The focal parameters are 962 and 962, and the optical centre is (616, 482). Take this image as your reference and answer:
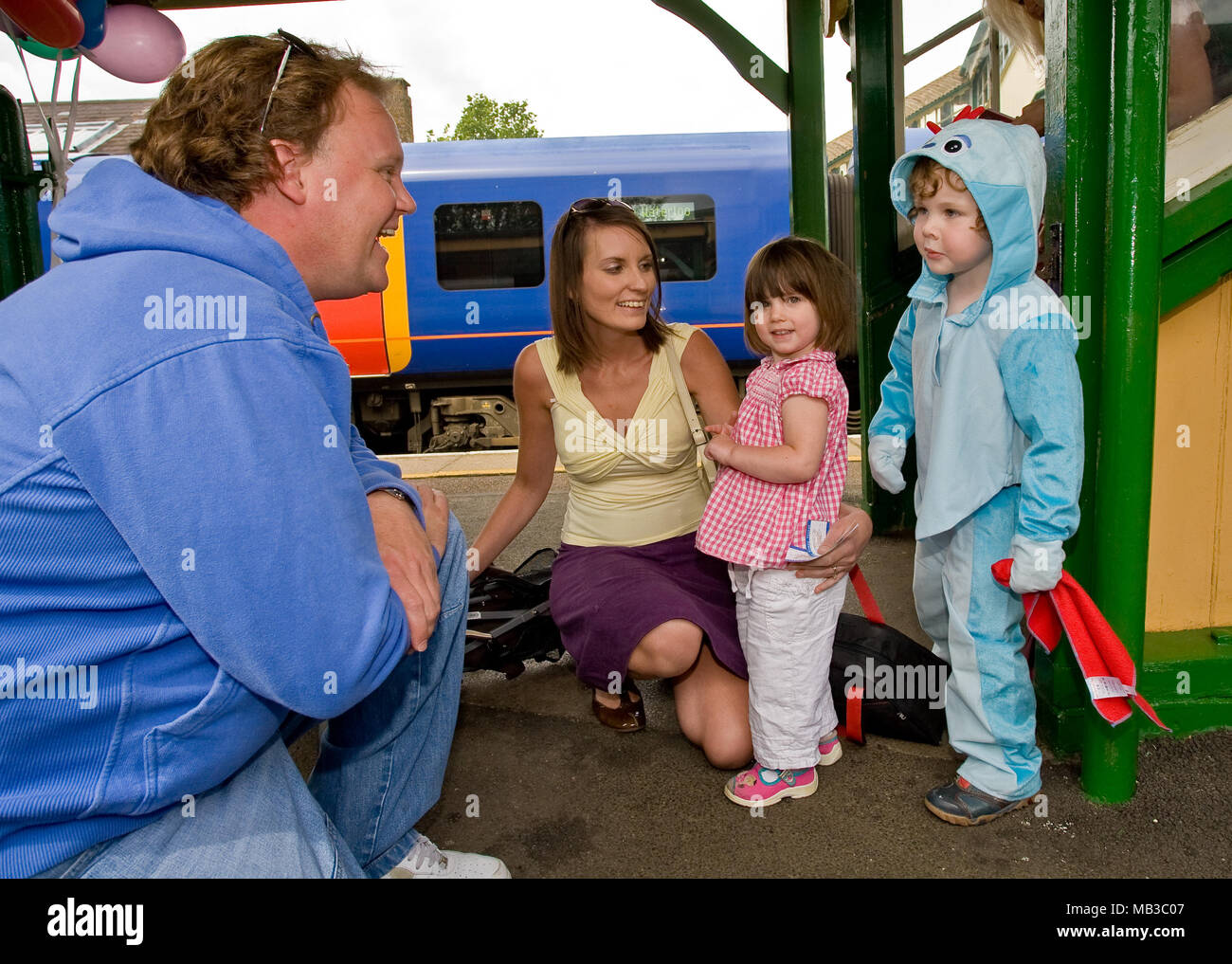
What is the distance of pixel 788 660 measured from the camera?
2406 mm

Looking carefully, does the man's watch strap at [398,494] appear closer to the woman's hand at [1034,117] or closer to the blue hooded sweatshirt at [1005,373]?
the blue hooded sweatshirt at [1005,373]

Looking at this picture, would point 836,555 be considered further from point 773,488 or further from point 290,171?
point 290,171

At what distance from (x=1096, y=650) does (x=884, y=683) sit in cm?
69

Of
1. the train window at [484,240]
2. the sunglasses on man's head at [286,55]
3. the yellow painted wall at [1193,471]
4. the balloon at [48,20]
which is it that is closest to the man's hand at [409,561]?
the sunglasses on man's head at [286,55]

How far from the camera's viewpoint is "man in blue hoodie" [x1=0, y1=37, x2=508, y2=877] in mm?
1280

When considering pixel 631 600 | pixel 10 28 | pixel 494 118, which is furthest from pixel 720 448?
pixel 494 118

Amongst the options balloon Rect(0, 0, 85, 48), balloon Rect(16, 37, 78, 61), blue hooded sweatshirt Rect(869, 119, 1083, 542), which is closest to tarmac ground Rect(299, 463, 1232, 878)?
blue hooded sweatshirt Rect(869, 119, 1083, 542)

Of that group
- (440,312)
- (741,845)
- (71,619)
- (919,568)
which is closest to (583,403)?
(919,568)

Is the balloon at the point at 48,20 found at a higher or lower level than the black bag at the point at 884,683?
higher

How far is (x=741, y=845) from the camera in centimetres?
226

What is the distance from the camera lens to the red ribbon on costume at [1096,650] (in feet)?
6.94

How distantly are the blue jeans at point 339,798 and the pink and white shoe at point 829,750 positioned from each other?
41.5 inches

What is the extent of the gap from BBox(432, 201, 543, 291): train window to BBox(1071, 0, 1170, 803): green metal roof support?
7.51m
